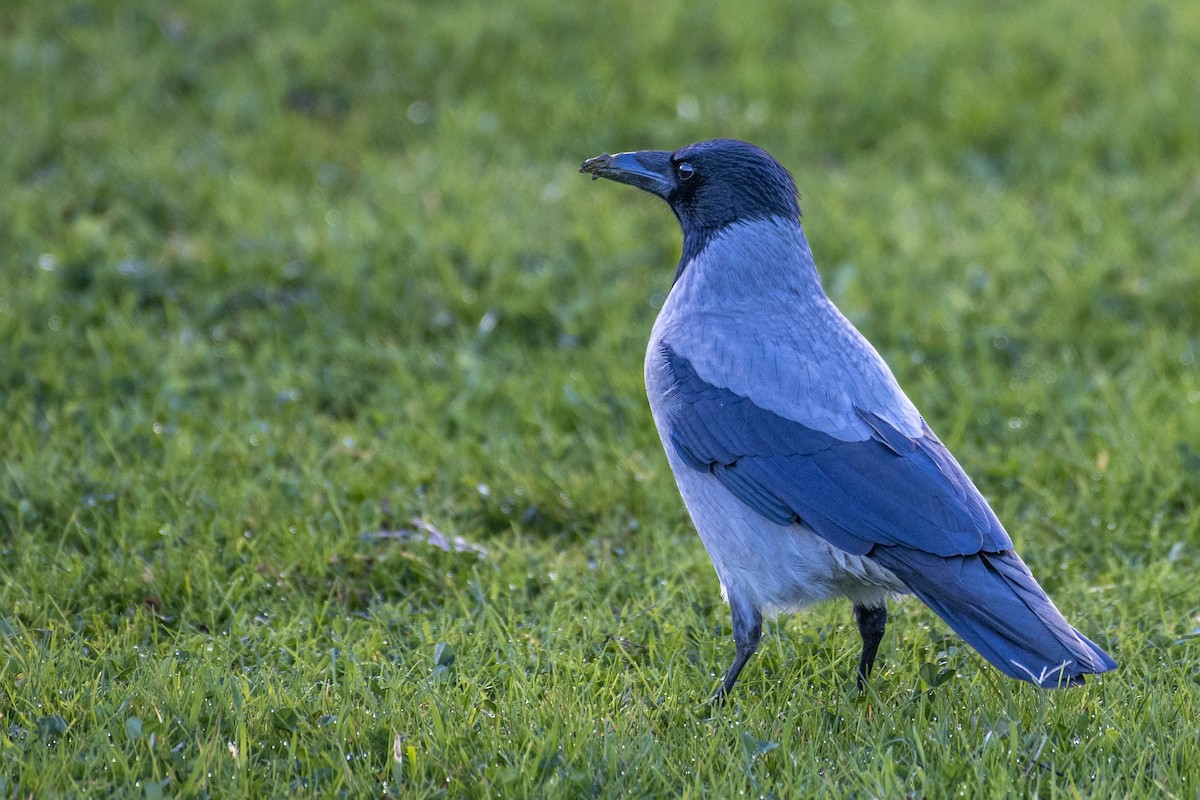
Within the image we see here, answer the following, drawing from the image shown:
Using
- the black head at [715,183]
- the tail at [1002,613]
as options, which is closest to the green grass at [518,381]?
the tail at [1002,613]

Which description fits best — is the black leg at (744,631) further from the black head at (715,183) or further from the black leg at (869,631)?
the black head at (715,183)

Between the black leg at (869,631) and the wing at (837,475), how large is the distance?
367mm

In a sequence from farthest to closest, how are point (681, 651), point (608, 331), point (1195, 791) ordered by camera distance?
1. point (608, 331)
2. point (681, 651)
3. point (1195, 791)

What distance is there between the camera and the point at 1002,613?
3.30 metres

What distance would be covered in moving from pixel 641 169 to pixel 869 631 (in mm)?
1578

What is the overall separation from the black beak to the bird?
0.08 m

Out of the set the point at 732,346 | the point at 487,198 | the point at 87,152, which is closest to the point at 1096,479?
the point at 732,346

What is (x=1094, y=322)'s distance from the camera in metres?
5.97

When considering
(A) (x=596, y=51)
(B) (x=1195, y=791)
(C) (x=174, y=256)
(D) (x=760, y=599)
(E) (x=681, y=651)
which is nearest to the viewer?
(B) (x=1195, y=791)

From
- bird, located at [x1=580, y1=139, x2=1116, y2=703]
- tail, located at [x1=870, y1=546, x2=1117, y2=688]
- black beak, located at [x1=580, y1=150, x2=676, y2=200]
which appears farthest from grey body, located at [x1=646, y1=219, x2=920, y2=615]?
black beak, located at [x1=580, y1=150, x2=676, y2=200]

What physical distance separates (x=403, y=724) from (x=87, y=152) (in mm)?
4898

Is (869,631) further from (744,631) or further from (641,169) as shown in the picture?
(641,169)

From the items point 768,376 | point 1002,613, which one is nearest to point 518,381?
point 768,376

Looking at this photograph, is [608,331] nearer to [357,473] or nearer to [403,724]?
[357,473]
